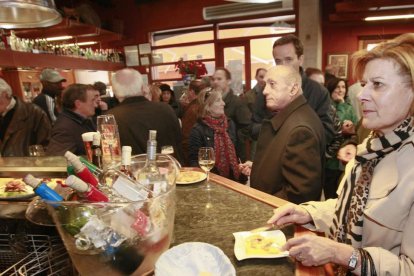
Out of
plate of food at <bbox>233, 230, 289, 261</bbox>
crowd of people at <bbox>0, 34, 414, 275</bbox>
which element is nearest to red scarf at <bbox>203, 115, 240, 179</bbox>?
crowd of people at <bbox>0, 34, 414, 275</bbox>

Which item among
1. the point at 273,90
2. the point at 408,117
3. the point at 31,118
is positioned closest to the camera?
the point at 408,117

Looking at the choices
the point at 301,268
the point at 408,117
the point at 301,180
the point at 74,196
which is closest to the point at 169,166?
the point at 74,196

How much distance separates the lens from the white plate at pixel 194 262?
30.4 inches

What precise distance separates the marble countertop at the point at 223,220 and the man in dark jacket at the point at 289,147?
37cm

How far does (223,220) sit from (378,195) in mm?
574

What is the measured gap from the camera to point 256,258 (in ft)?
3.13

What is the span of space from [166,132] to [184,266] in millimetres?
1858

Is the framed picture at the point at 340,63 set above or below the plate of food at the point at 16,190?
above

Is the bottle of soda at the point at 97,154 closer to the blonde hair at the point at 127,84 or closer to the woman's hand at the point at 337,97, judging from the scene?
the blonde hair at the point at 127,84

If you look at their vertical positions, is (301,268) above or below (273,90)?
below

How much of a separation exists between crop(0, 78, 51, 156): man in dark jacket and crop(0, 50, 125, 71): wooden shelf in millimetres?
1794

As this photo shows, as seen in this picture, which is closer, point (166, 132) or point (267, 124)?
point (267, 124)

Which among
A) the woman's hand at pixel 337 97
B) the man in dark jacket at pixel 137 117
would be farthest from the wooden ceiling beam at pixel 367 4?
the man in dark jacket at pixel 137 117

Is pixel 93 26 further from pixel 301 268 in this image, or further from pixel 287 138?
pixel 301 268
